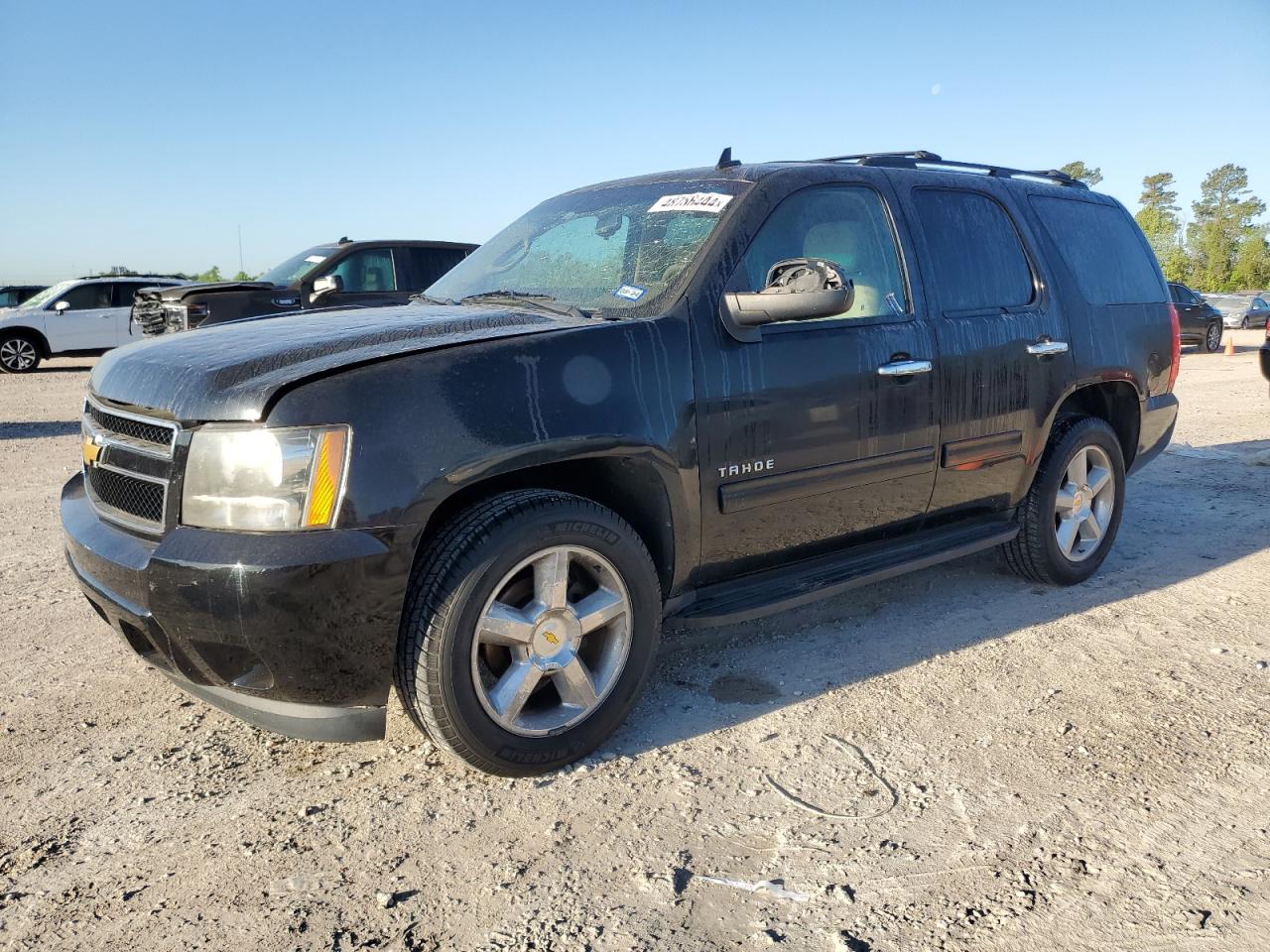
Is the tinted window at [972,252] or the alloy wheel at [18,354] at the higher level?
the tinted window at [972,252]

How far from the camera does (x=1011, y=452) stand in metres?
4.29

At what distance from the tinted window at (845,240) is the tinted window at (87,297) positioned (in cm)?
1680

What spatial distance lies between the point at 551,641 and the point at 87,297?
56.5ft

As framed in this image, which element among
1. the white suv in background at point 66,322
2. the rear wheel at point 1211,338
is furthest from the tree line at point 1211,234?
the white suv in background at point 66,322

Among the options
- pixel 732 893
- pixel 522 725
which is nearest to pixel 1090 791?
pixel 732 893

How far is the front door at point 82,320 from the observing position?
55.4ft

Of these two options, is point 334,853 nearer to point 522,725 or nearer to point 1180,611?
point 522,725

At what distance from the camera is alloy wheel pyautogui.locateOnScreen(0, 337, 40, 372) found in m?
16.7

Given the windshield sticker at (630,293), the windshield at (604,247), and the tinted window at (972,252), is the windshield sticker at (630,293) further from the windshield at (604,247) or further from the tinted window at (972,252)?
the tinted window at (972,252)

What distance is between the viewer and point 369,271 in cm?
1173

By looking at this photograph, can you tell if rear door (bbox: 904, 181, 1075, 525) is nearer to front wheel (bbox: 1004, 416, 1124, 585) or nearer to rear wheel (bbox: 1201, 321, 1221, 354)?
front wheel (bbox: 1004, 416, 1124, 585)

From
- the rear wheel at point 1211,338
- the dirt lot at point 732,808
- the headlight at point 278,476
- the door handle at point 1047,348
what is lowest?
the dirt lot at point 732,808

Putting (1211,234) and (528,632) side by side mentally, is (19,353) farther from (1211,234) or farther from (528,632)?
(1211,234)

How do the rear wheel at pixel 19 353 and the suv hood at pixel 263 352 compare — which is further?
the rear wheel at pixel 19 353
